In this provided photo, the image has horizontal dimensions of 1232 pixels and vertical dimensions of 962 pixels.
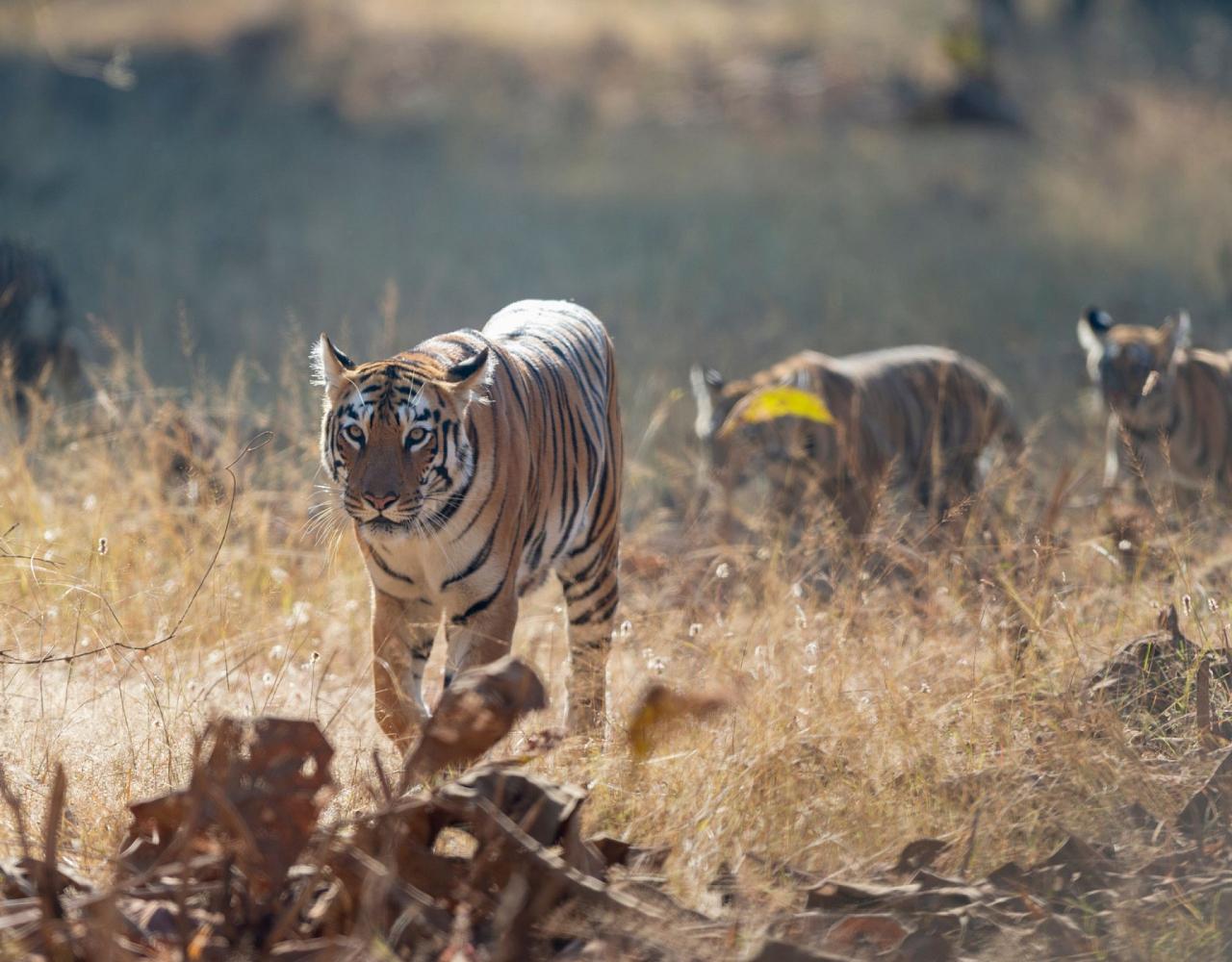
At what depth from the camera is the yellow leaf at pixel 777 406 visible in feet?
18.3

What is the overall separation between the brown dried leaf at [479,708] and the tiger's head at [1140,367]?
5.39 metres

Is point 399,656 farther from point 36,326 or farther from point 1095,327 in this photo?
→ point 36,326

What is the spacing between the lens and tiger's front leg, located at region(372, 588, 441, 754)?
400cm

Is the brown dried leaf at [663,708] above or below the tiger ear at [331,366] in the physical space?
below

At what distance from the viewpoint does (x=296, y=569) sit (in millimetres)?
5715

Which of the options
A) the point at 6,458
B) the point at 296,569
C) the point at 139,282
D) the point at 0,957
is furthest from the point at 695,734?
the point at 139,282

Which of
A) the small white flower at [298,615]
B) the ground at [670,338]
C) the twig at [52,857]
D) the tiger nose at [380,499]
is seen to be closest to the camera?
the twig at [52,857]

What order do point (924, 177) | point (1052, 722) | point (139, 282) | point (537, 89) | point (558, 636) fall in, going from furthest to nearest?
1. point (537, 89)
2. point (924, 177)
3. point (139, 282)
4. point (558, 636)
5. point (1052, 722)

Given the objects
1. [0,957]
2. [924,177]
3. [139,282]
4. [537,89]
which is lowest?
[0,957]

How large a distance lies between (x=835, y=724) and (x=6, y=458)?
3.69m

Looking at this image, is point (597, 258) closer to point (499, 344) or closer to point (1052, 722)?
point (499, 344)

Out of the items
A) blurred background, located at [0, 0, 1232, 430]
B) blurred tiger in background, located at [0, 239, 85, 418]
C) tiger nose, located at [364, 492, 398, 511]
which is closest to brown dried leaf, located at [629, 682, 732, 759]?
tiger nose, located at [364, 492, 398, 511]

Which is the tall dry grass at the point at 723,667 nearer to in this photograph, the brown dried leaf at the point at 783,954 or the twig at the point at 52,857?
the brown dried leaf at the point at 783,954

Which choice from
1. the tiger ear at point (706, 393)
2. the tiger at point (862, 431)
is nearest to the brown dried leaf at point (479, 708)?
the tiger at point (862, 431)
